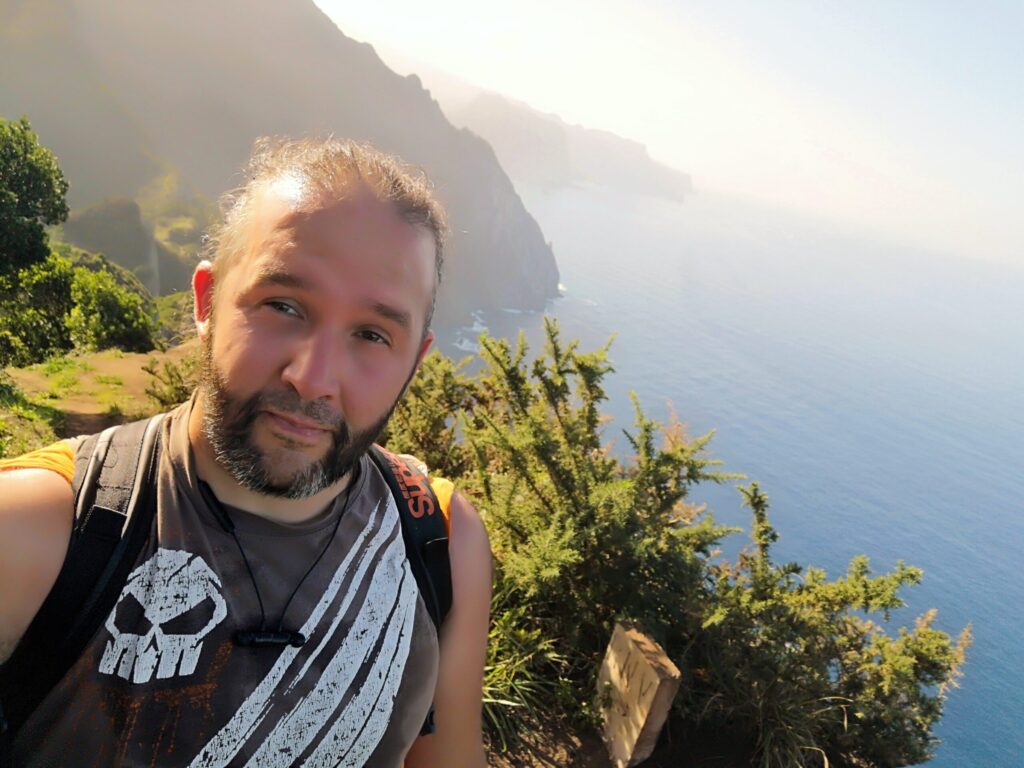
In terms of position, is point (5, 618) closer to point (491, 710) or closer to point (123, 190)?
point (491, 710)

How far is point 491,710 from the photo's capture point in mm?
3770

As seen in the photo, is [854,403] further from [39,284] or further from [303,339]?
[303,339]

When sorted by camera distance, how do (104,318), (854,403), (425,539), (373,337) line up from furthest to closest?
(854,403)
(104,318)
(425,539)
(373,337)

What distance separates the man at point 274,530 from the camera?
1.04m

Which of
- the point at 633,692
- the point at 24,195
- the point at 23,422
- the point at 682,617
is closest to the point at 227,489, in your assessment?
the point at 633,692

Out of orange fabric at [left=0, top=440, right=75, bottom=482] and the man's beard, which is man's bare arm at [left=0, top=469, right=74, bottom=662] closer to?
orange fabric at [left=0, top=440, right=75, bottom=482]

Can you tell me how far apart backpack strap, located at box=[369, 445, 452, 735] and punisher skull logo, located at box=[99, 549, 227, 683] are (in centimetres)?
53

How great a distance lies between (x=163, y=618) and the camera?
1.09 m

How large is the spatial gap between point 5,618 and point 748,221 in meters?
198

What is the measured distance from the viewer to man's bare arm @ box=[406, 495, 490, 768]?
165cm

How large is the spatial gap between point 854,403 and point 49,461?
176 feet

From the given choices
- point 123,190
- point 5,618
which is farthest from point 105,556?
point 123,190

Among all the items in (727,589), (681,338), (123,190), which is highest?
(727,589)

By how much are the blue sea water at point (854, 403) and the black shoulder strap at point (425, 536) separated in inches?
103
